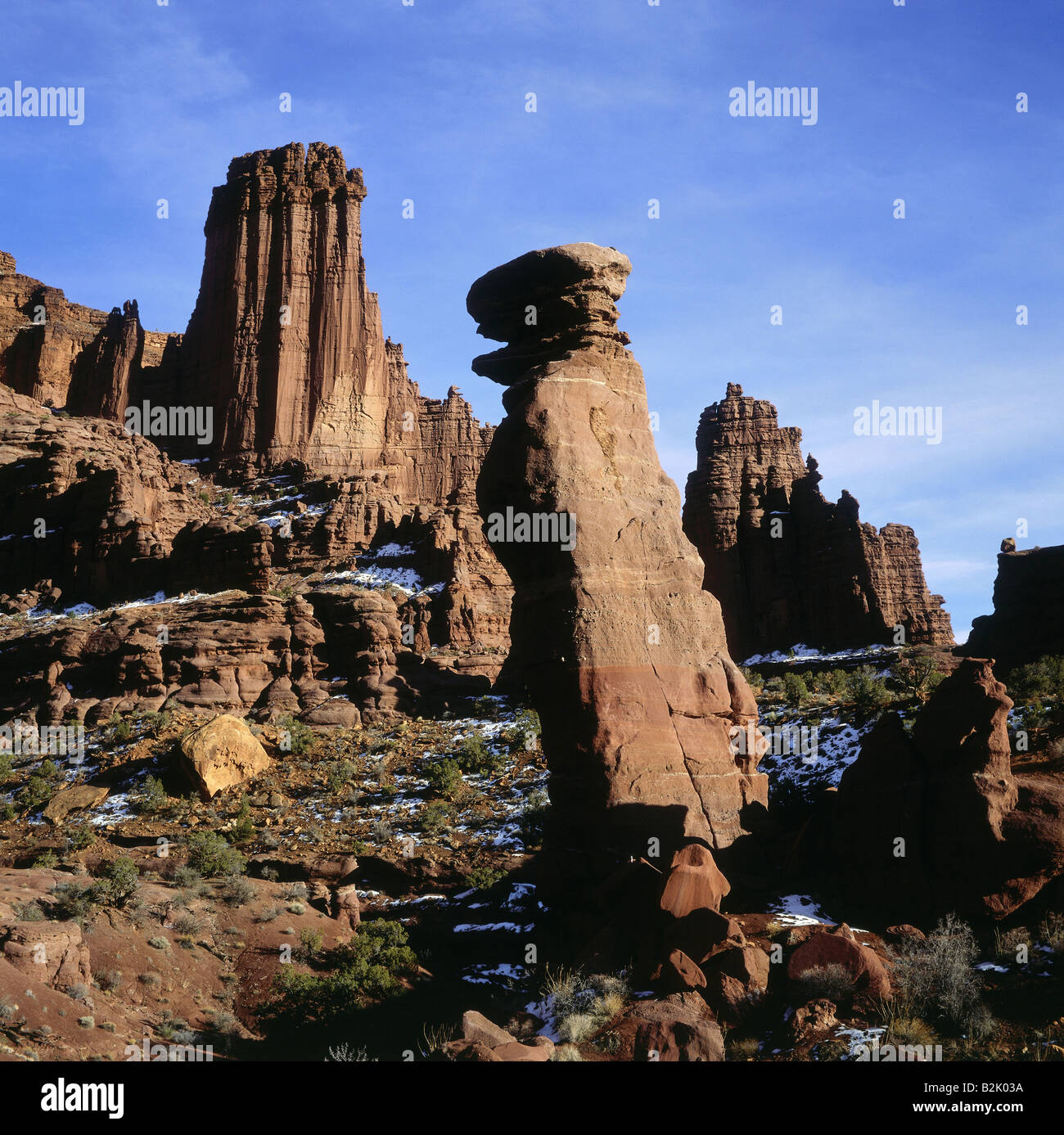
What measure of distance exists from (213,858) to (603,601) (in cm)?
1189

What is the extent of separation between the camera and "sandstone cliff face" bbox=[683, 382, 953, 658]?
62.3m

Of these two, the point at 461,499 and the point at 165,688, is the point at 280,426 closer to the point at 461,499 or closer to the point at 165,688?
the point at 461,499

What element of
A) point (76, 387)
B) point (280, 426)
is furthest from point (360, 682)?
point (76, 387)

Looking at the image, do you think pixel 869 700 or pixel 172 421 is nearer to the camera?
pixel 869 700

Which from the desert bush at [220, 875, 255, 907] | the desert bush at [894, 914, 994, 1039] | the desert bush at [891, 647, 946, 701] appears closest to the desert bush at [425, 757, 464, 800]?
the desert bush at [220, 875, 255, 907]

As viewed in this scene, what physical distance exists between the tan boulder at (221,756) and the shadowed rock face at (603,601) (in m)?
15.6

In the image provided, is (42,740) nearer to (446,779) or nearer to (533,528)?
(446,779)

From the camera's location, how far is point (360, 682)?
125 ft

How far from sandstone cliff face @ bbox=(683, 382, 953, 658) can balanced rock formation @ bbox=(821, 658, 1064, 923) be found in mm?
46657

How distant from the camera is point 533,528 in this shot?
18.6 meters

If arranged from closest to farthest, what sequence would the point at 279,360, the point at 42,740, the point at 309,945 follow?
the point at 309,945
the point at 42,740
the point at 279,360

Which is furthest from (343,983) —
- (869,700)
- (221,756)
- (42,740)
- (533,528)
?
(42,740)

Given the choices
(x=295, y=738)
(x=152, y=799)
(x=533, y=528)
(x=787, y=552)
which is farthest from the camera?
(x=787, y=552)

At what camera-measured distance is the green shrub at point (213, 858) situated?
22672mm
